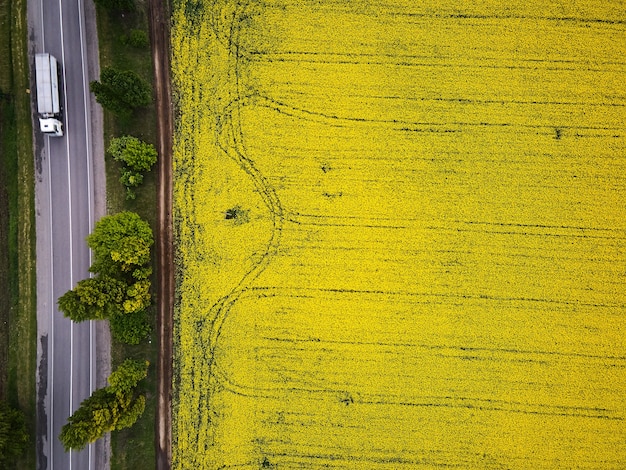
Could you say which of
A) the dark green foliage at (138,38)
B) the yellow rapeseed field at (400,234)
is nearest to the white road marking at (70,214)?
the dark green foliage at (138,38)

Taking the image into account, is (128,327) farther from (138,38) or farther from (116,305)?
(138,38)

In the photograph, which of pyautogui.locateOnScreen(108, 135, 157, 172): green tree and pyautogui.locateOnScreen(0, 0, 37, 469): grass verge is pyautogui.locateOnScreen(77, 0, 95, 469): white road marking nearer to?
pyautogui.locateOnScreen(108, 135, 157, 172): green tree

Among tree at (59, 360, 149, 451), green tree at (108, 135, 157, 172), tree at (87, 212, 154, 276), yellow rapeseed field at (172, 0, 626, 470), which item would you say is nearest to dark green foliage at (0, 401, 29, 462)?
tree at (59, 360, 149, 451)

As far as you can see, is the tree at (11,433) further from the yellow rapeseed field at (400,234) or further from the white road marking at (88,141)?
the yellow rapeseed field at (400,234)

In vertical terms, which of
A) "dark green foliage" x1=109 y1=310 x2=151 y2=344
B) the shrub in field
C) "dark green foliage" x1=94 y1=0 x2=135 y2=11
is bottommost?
"dark green foliage" x1=109 y1=310 x2=151 y2=344

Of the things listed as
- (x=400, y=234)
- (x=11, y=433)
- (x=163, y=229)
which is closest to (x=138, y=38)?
(x=163, y=229)

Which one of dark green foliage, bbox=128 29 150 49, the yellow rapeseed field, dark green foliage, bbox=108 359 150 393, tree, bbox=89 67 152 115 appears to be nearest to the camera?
tree, bbox=89 67 152 115
